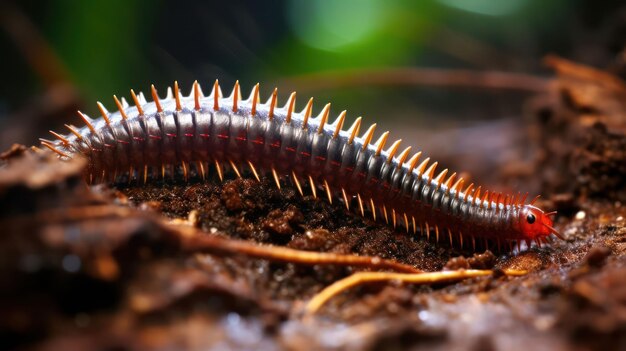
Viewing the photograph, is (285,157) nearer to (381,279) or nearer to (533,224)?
(381,279)

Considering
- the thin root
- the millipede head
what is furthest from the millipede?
the thin root

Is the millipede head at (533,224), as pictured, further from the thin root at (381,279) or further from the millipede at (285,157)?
the thin root at (381,279)

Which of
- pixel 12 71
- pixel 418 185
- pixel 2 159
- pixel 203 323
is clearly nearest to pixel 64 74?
pixel 12 71

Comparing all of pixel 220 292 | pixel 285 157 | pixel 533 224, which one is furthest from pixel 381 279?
pixel 533 224

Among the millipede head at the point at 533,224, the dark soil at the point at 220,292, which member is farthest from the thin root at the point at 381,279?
the millipede head at the point at 533,224

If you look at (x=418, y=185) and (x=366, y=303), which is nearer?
(x=366, y=303)

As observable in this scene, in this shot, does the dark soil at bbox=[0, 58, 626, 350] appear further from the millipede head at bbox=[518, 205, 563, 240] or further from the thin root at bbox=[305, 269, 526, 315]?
the millipede head at bbox=[518, 205, 563, 240]

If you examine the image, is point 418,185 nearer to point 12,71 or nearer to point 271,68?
point 271,68
